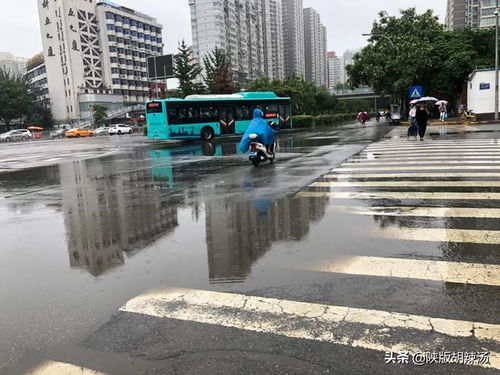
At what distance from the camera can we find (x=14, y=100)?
7450 centimetres

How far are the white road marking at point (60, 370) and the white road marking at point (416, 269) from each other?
2.43m

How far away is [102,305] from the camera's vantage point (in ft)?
13.3

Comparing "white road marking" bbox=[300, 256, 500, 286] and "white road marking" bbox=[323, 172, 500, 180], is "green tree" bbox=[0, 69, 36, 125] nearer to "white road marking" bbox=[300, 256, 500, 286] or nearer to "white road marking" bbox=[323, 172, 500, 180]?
"white road marking" bbox=[323, 172, 500, 180]

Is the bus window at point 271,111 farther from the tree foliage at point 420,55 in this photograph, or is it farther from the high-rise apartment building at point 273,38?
the high-rise apartment building at point 273,38

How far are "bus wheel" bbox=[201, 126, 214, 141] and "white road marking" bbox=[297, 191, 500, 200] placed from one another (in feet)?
70.1

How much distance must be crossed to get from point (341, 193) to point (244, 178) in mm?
3256

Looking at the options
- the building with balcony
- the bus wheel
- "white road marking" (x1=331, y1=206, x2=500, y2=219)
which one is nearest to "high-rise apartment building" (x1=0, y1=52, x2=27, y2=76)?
the building with balcony

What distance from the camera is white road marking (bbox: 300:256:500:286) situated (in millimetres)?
4285

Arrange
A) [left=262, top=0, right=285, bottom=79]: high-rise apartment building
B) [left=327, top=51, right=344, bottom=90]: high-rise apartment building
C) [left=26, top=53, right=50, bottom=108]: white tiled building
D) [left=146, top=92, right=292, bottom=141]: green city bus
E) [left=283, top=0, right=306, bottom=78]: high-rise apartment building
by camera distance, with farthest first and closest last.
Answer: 1. [left=327, top=51, right=344, bottom=90]: high-rise apartment building
2. [left=283, top=0, right=306, bottom=78]: high-rise apartment building
3. [left=262, top=0, right=285, bottom=79]: high-rise apartment building
4. [left=26, top=53, right=50, bottom=108]: white tiled building
5. [left=146, top=92, right=292, bottom=141]: green city bus

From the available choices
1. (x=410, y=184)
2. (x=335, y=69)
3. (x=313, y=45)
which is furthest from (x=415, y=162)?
(x=335, y=69)

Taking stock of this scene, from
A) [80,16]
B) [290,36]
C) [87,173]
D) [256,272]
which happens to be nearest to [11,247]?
[256,272]

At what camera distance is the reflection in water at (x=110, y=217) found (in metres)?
5.66

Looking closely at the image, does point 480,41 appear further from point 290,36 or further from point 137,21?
point 290,36

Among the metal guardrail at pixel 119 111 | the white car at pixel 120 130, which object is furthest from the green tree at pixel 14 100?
the white car at pixel 120 130
